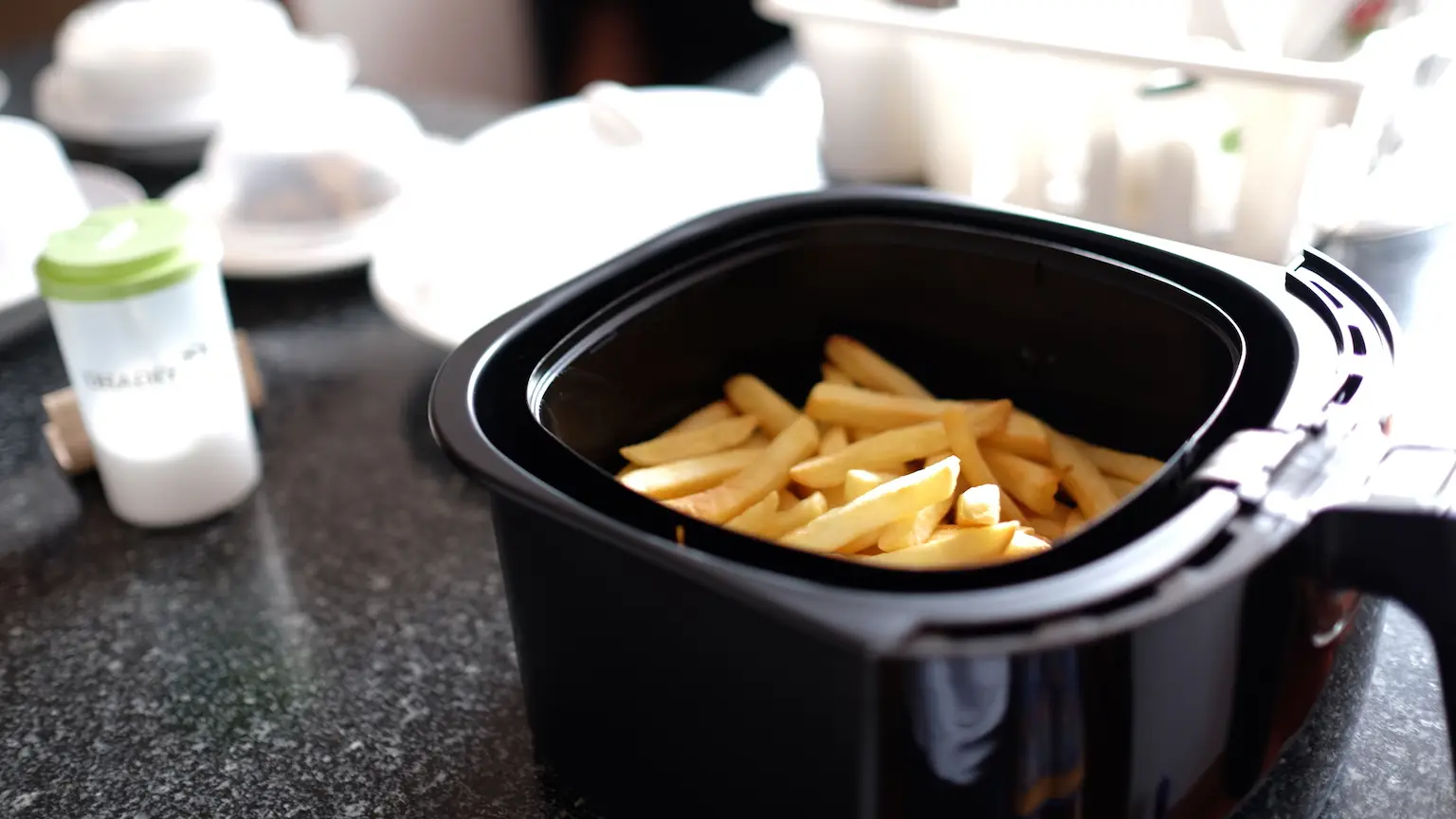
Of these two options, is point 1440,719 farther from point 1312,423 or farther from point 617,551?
point 617,551

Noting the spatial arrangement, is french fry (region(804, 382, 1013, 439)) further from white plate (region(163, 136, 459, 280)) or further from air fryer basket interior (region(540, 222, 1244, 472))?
white plate (region(163, 136, 459, 280))

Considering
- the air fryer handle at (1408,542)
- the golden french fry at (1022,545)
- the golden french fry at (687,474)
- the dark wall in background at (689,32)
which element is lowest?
the dark wall in background at (689,32)

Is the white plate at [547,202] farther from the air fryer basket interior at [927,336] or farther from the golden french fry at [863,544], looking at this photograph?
the golden french fry at [863,544]

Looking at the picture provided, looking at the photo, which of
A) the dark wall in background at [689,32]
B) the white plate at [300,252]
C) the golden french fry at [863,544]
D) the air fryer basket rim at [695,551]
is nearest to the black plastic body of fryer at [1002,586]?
the air fryer basket rim at [695,551]

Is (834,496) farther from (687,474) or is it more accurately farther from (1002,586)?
(1002,586)

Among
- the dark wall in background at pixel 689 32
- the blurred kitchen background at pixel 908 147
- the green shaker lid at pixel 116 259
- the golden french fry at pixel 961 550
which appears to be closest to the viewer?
the golden french fry at pixel 961 550

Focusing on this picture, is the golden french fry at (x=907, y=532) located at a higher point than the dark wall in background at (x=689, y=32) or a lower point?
higher

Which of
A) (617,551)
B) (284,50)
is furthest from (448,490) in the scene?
(284,50)
